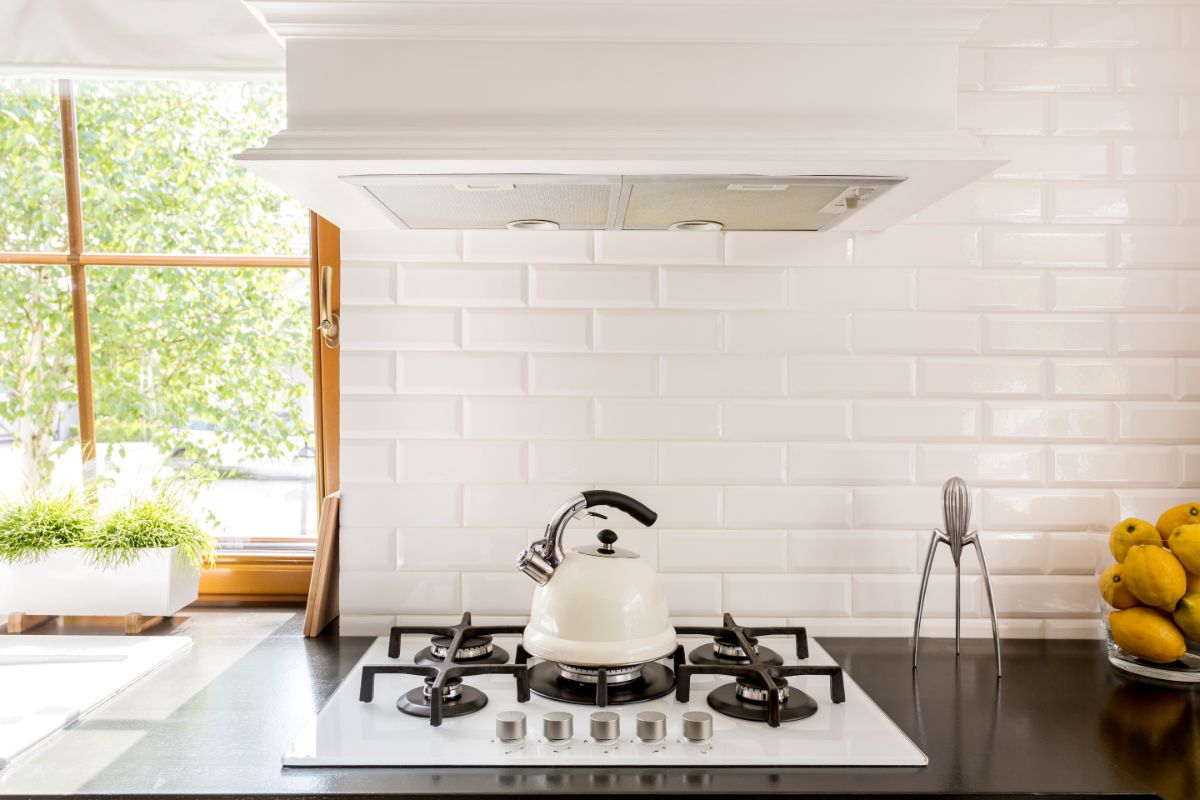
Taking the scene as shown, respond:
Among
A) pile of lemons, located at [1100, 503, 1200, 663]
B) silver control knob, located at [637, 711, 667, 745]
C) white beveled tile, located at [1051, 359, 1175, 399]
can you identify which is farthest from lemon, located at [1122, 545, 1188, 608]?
silver control knob, located at [637, 711, 667, 745]

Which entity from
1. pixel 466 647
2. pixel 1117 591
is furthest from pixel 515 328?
pixel 1117 591

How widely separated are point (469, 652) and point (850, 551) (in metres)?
0.73

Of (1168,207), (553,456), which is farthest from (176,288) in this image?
(1168,207)

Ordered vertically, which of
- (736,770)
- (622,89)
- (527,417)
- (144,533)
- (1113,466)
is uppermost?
(622,89)

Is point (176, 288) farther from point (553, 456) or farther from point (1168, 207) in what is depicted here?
point (1168, 207)

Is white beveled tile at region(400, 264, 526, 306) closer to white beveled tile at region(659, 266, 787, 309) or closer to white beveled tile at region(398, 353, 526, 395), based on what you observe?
white beveled tile at region(398, 353, 526, 395)

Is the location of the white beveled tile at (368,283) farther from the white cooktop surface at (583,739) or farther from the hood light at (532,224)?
the white cooktop surface at (583,739)

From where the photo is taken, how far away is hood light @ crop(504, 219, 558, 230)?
57.4 inches

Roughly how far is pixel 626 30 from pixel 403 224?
565 mm

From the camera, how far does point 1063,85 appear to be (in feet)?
5.22

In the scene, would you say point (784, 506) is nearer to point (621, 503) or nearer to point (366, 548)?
point (621, 503)

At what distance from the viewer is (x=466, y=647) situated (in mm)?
1427

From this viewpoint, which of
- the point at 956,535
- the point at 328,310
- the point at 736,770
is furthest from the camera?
the point at 328,310

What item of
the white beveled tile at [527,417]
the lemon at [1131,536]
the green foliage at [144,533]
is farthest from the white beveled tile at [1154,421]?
the green foliage at [144,533]
